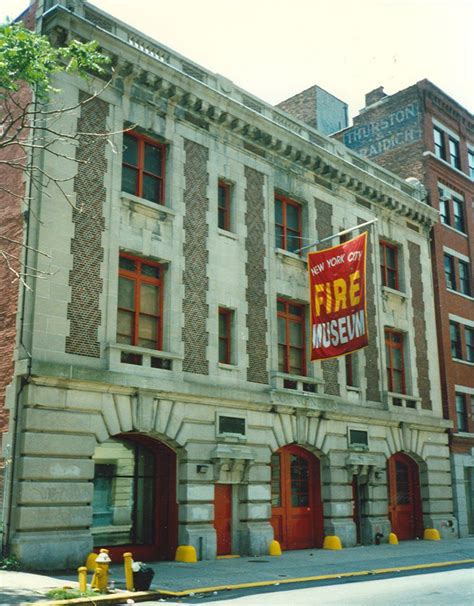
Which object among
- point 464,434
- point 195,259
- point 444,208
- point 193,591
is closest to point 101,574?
point 193,591

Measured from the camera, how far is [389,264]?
3088 centimetres

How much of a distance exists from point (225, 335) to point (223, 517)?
17.9 ft

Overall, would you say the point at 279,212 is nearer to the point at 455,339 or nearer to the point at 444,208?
the point at 455,339

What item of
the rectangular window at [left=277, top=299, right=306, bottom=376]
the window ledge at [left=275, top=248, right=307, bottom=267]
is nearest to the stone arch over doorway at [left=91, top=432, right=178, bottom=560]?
the rectangular window at [left=277, top=299, right=306, bottom=376]

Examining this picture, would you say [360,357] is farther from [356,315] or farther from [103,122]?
[103,122]

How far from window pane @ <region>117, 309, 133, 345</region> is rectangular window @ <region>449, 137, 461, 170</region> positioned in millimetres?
23263

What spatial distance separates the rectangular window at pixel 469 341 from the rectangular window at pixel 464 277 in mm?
1846

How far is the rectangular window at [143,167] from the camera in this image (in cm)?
2086

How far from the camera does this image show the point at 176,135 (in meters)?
22.0

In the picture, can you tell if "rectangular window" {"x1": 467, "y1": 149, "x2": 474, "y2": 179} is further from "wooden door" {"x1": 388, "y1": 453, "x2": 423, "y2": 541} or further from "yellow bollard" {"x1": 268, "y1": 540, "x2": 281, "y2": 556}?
"yellow bollard" {"x1": 268, "y1": 540, "x2": 281, "y2": 556}

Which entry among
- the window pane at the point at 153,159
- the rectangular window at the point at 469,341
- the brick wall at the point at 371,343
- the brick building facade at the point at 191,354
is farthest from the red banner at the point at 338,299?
the rectangular window at the point at 469,341

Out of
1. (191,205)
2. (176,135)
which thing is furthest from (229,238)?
(176,135)

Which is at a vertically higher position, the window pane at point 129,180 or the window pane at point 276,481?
the window pane at point 129,180

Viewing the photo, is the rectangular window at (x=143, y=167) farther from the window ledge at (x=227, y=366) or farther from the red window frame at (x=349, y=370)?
the red window frame at (x=349, y=370)
